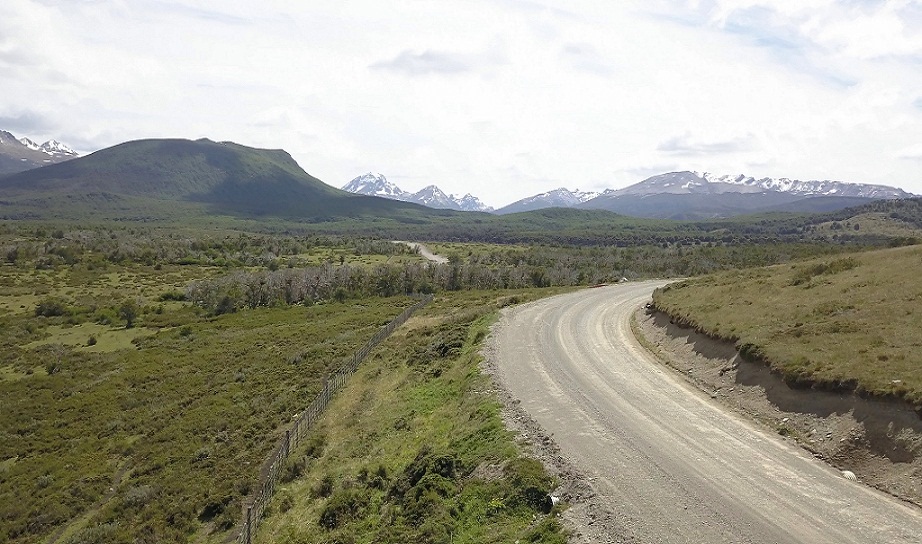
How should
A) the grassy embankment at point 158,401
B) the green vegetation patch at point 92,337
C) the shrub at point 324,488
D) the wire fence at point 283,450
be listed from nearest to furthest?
1. the shrub at point 324,488
2. the wire fence at point 283,450
3. the grassy embankment at point 158,401
4. the green vegetation patch at point 92,337

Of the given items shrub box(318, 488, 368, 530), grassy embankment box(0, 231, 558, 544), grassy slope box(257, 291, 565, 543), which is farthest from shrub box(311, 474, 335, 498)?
grassy embankment box(0, 231, 558, 544)

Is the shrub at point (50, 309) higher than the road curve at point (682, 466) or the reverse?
the reverse

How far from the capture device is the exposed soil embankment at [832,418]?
15.0 metres

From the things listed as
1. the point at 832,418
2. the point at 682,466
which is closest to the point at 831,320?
the point at 832,418

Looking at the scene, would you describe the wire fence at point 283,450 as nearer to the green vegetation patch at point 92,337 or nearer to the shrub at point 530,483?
the shrub at point 530,483

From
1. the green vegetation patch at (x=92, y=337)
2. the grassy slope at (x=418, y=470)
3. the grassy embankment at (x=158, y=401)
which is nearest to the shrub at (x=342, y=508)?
the grassy slope at (x=418, y=470)

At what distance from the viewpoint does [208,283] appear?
9638cm

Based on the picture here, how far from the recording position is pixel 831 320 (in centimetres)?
2469

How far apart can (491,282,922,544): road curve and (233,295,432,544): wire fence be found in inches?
474

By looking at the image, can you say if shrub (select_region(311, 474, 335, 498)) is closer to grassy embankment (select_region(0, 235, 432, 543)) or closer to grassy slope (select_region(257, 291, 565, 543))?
grassy slope (select_region(257, 291, 565, 543))

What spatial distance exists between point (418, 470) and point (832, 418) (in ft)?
45.9

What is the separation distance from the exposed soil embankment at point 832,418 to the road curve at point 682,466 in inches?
23.2

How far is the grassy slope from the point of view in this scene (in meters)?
16.0

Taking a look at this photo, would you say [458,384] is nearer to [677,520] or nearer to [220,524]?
[220,524]
